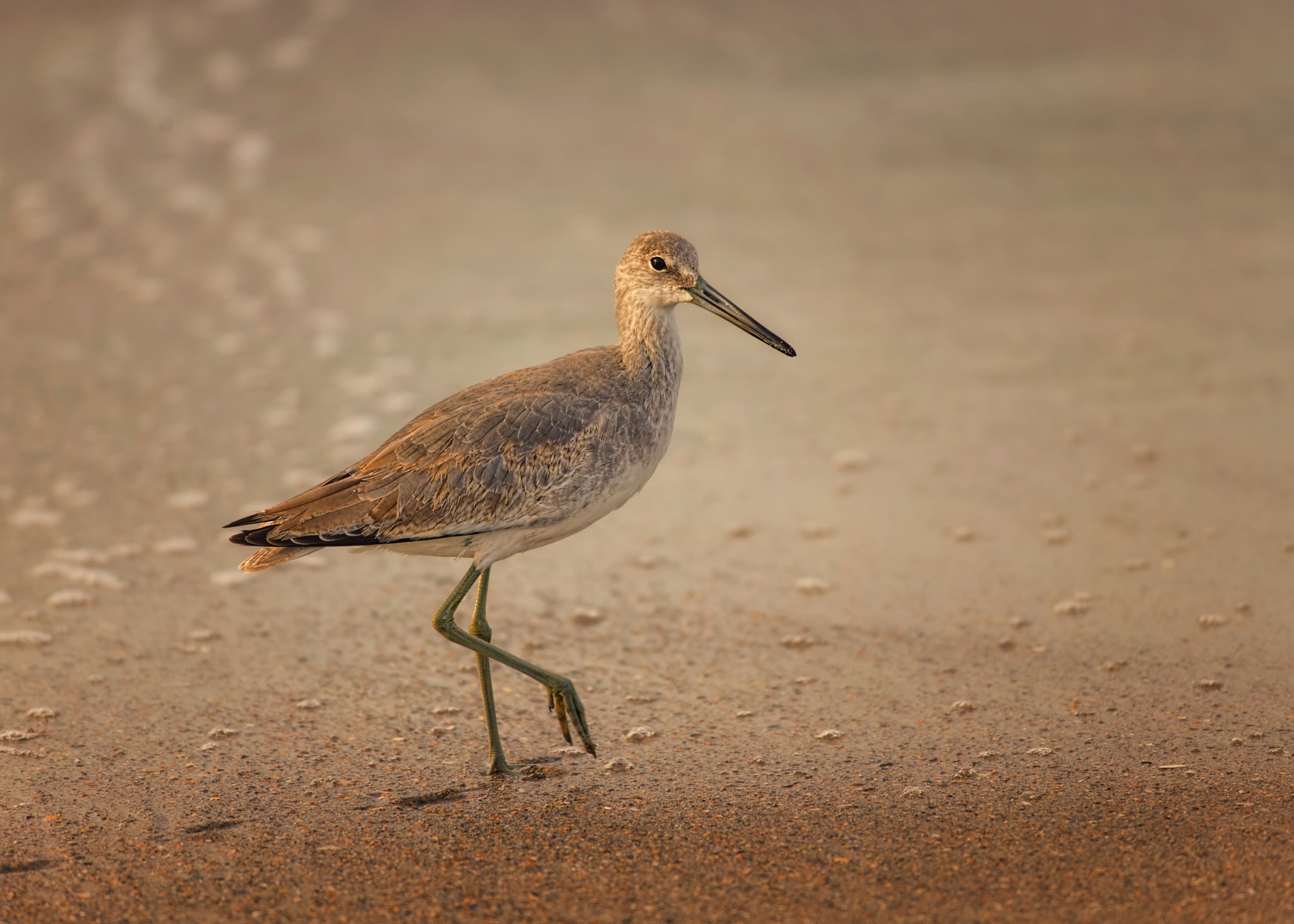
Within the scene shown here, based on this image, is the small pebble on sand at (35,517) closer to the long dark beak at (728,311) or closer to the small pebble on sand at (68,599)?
the small pebble on sand at (68,599)

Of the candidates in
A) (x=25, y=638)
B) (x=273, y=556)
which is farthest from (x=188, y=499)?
(x=273, y=556)

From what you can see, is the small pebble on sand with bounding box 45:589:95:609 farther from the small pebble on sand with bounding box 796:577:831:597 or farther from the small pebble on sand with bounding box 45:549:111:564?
the small pebble on sand with bounding box 796:577:831:597

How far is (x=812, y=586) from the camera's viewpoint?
17.3 ft

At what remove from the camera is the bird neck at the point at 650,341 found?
13.7 ft

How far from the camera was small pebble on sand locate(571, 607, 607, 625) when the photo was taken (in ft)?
16.6

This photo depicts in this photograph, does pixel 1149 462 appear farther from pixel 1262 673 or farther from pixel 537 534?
pixel 537 534

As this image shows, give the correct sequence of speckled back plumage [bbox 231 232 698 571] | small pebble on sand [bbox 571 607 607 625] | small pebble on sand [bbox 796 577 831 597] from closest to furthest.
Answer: speckled back plumage [bbox 231 232 698 571] → small pebble on sand [bbox 571 607 607 625] → small pebble on sand [bbox 796 577 831 597]

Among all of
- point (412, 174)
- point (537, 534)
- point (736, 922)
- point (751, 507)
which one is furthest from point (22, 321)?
point (736, 922)

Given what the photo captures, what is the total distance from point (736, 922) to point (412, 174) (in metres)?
7.80

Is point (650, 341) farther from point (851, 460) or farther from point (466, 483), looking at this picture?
point (851, 460)

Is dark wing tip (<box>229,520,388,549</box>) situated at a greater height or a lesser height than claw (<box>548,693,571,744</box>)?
greater

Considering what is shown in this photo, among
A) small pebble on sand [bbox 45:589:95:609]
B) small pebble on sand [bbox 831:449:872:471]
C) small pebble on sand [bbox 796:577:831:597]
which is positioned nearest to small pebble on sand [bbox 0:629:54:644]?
small pebble on sand [bbox 45:589:95:609]

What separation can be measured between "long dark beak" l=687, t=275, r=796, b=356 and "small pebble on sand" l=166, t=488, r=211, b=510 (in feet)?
9.43

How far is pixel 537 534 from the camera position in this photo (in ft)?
13.0
